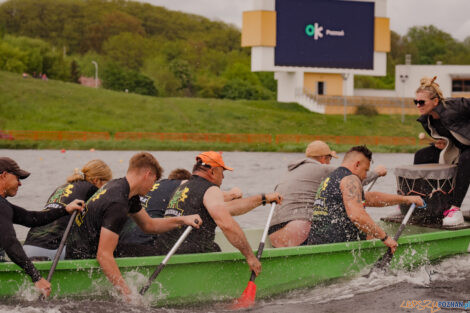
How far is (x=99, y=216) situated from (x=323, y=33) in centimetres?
5254

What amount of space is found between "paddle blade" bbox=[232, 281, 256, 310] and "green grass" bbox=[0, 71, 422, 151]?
43.8 meters

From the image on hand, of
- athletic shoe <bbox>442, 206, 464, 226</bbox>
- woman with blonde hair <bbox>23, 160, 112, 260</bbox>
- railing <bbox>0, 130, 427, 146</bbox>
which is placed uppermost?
woman with blonde hair <bbox>23, 160, 112, 260</bbox>

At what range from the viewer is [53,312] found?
6965 mm

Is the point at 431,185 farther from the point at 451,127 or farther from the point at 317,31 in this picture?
the point at 317,31

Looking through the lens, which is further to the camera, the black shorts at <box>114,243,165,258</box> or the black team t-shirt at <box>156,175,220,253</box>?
the black shorts at <box>114,243,165,258</box>

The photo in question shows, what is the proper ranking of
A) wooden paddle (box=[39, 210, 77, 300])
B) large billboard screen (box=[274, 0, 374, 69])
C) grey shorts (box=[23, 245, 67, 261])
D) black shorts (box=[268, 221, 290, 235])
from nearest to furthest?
wooden paddle (box=[39, 210, 77, 300]) < grey shorts (box=[23, 245, 67, 261]) < black shorts (box=[268, 221, 290, 235]) < large billboard screen (box=[274, 0, 374, 69])

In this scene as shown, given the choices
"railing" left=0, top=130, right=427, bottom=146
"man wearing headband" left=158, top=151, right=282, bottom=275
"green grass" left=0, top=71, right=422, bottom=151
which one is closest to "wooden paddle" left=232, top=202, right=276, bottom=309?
"man wearing headband" left=158, top=151, right=282, bottom=275

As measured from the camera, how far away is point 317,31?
57.6m

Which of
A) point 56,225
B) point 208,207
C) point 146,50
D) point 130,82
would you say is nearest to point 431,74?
point 130,82

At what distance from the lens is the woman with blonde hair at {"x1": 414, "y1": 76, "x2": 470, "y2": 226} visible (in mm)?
9594

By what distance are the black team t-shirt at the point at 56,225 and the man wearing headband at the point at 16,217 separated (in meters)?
0.23

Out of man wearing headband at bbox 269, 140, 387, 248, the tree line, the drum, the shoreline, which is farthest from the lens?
the tree line

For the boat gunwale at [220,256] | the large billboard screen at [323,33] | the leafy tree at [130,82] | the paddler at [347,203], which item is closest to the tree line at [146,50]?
the leafy tree at [130,82]

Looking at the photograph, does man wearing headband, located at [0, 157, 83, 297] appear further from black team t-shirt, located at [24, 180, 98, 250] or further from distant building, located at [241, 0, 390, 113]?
distant building, located at [241, 0, 390, 113]
